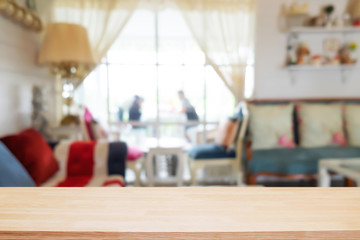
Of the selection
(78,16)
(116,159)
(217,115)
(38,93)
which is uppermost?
(78,16)

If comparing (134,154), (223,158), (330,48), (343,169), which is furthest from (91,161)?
(330,48)

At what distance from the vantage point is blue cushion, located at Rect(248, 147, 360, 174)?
111 inches

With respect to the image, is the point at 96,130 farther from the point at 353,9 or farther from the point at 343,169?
the point at 353,9

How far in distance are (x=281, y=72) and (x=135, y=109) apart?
2.01m

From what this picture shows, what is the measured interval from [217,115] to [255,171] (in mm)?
1106

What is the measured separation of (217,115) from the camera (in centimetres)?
375

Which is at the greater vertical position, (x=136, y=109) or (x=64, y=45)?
(x=64, y=45)

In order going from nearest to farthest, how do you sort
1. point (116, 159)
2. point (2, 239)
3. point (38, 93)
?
point (2, 239) < point (116, 159) < point (38, 93)

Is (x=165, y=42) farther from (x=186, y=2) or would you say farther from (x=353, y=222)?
(x=353, y=222)

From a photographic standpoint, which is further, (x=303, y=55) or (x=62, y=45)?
(x=303, y=55)

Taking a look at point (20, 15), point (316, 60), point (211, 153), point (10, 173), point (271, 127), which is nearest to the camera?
point (10, 173)

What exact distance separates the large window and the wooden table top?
3359 millimetres

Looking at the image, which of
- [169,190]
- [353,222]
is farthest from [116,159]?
[353,222]

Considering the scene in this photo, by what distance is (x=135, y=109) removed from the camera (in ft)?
12.3
